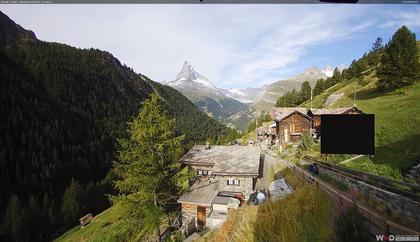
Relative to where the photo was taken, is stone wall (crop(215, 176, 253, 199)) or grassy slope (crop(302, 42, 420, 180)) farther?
stone wall (crop(215, 176, 253, 199))

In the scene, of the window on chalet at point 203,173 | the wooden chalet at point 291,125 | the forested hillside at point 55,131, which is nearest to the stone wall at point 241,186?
the window on chalet at point 203,173

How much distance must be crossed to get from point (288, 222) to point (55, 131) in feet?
450

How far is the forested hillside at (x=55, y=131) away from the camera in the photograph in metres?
69.9

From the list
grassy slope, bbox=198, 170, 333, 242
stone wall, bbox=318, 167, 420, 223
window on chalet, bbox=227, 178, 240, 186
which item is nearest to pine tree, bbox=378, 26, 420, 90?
stone wall, bbox=318, 167, 420, 223

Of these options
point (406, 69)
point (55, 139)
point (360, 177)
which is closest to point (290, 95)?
point (406, 69)

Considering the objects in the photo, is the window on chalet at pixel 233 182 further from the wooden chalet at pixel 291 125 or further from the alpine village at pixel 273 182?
the wooden chalet at pixel 291 125

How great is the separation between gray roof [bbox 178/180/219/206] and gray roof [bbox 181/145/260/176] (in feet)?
6.41

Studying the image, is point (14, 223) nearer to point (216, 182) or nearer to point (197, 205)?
point (216, 182)

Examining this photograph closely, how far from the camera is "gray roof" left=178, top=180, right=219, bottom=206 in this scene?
845 inches

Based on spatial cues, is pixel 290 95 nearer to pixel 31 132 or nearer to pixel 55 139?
pixel 55 139
